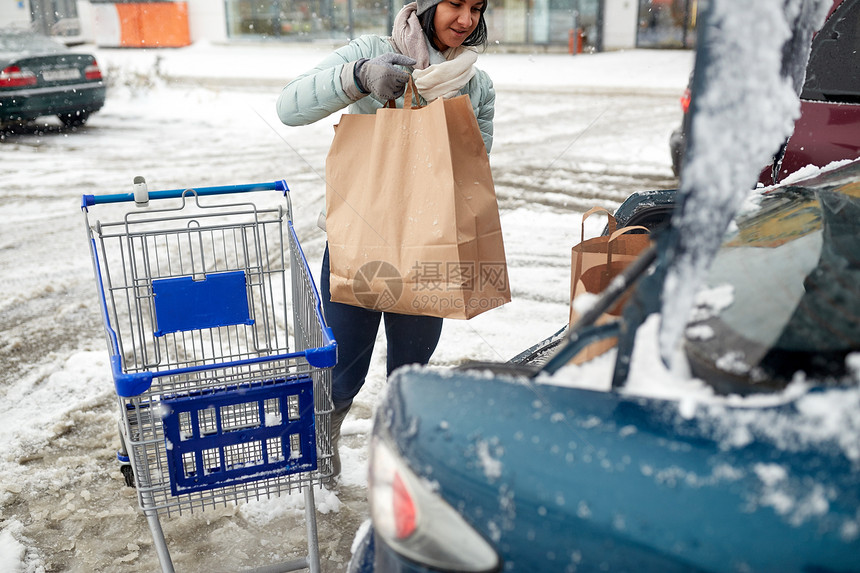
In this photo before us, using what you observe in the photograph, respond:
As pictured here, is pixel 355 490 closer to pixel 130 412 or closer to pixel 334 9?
pixel 130 412

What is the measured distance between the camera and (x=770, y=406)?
1.13m

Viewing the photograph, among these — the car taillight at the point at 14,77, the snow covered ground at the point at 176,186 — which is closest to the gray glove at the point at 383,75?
the snow covered ground at the point at 176,186

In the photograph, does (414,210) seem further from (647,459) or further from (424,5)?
(647,459)

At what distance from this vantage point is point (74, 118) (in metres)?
10.8

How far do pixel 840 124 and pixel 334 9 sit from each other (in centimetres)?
1704

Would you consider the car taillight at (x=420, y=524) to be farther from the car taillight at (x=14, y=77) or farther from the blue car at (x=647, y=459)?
the car taillight at (x=14, y=77)

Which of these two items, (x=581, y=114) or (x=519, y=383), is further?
(x=581, y=114)

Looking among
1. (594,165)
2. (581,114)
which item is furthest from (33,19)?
(594,165)

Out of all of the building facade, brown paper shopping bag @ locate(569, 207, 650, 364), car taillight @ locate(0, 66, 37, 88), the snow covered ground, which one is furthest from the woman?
the building facade

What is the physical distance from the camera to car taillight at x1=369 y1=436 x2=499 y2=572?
112cm

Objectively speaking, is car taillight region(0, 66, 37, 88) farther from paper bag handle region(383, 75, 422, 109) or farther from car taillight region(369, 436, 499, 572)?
car taillight region(369, 436, 499, 572)

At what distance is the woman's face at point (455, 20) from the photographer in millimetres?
2197

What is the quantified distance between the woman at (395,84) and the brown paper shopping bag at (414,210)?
0.09 metres

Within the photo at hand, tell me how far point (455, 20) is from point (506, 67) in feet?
51.8
